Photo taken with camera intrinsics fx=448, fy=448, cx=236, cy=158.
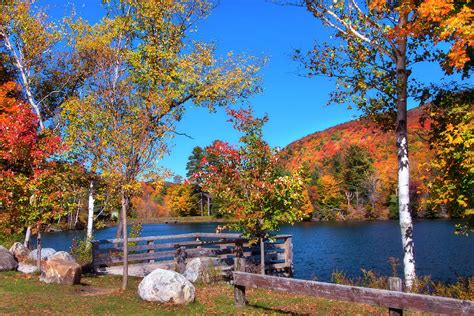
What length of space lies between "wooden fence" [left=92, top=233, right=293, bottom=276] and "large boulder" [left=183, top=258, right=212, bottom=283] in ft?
4.52

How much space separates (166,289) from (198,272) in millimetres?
4394

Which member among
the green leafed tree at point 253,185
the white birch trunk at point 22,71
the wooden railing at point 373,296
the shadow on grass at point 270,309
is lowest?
the shadow on grass at point 270,309

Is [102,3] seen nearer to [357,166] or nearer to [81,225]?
[81,225]

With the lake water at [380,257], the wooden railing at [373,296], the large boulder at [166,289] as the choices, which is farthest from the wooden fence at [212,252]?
the wooden railing at [373,296]

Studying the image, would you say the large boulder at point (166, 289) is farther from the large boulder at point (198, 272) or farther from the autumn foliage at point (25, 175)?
the autumn foliage at point (25, 175)

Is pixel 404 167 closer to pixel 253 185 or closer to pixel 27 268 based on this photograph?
pixel 253 185

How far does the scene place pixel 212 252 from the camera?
18094 mm

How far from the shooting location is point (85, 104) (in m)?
13.9

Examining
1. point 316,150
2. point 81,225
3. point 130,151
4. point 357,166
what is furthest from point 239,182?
point 316,150

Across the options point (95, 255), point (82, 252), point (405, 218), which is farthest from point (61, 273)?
point (405, 218)

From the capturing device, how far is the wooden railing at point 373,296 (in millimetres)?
6844

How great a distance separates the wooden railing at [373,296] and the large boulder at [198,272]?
521 centimetres

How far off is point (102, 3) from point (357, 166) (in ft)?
246

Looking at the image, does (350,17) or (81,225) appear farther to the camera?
(81,225)
